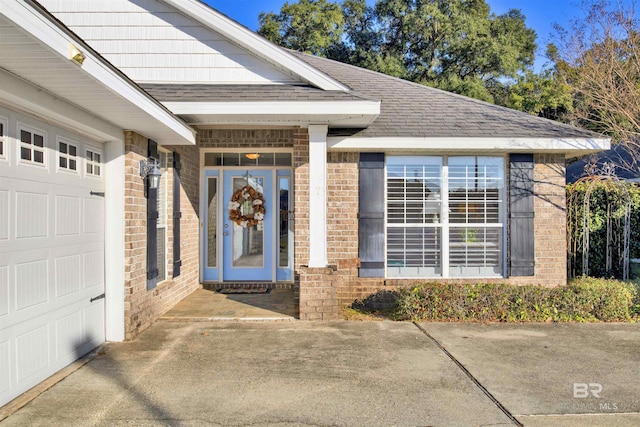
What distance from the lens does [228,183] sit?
314 inches

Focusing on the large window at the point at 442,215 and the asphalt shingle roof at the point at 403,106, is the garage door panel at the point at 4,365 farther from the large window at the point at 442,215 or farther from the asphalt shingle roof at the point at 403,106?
the large window at the point at 442,215

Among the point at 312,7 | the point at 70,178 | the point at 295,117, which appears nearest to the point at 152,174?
the point at 70,178

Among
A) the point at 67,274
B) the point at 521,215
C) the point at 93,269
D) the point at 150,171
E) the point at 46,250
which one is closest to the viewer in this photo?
the point at 46,250

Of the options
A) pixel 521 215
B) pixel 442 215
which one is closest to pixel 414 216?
pixel 442 215

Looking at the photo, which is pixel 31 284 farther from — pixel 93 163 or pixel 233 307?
pixel 233 307

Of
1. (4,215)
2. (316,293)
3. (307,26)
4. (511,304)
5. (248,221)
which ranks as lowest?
(511,304)

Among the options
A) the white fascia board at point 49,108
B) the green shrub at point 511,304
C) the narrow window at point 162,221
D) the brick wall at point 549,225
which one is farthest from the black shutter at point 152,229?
the brick wall at point 549,225

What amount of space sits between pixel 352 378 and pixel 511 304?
3.03 metres

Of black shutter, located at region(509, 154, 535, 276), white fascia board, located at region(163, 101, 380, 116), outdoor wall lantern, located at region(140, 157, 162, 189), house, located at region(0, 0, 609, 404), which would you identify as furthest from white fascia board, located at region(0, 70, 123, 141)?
black shutter, located at region(509, 154, 535, 276)

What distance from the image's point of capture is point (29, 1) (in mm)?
2465

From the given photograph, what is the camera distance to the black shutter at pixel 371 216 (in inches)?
265

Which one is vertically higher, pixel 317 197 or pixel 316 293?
pixel 317 197

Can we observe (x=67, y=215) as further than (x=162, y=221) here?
No

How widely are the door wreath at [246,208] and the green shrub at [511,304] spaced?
317cm
